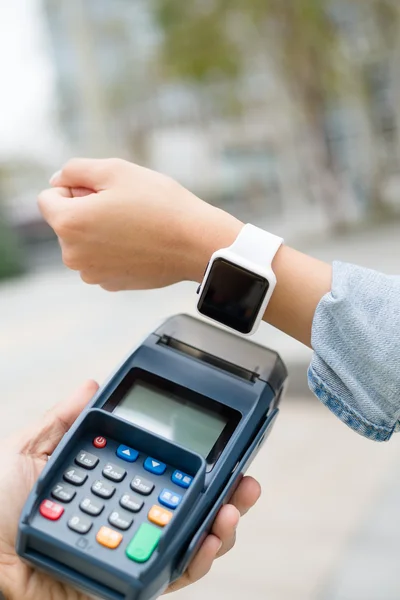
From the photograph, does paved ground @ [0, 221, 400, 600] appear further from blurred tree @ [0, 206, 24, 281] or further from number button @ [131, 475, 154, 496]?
number button @ [131, 475, 154, 496]

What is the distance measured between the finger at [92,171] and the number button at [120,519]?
241 mm

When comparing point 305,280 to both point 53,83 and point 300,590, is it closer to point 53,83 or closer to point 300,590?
point 300,590

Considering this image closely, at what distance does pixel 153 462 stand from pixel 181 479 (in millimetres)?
23

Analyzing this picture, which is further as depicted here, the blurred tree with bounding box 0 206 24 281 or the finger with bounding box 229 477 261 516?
Answer: the blurred tree with bounding box 0 206 24 281

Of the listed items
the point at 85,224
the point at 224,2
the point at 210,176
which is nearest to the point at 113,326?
the point at 210,176

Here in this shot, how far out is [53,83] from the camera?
2119 mm

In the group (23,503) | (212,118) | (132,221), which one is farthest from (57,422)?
(212,118)

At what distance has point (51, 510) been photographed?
41 cm

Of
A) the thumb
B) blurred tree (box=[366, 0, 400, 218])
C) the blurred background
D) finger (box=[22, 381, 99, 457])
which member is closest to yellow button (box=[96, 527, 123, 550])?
finger (box=[22, 381, 99, 457])

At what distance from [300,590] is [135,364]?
0.62 metres

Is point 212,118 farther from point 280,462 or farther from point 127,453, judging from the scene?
point 127,453

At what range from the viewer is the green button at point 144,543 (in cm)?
39

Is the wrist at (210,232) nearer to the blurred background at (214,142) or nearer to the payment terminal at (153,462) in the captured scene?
the payment terminal at (153,462)

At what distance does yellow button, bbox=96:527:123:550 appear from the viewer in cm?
40
